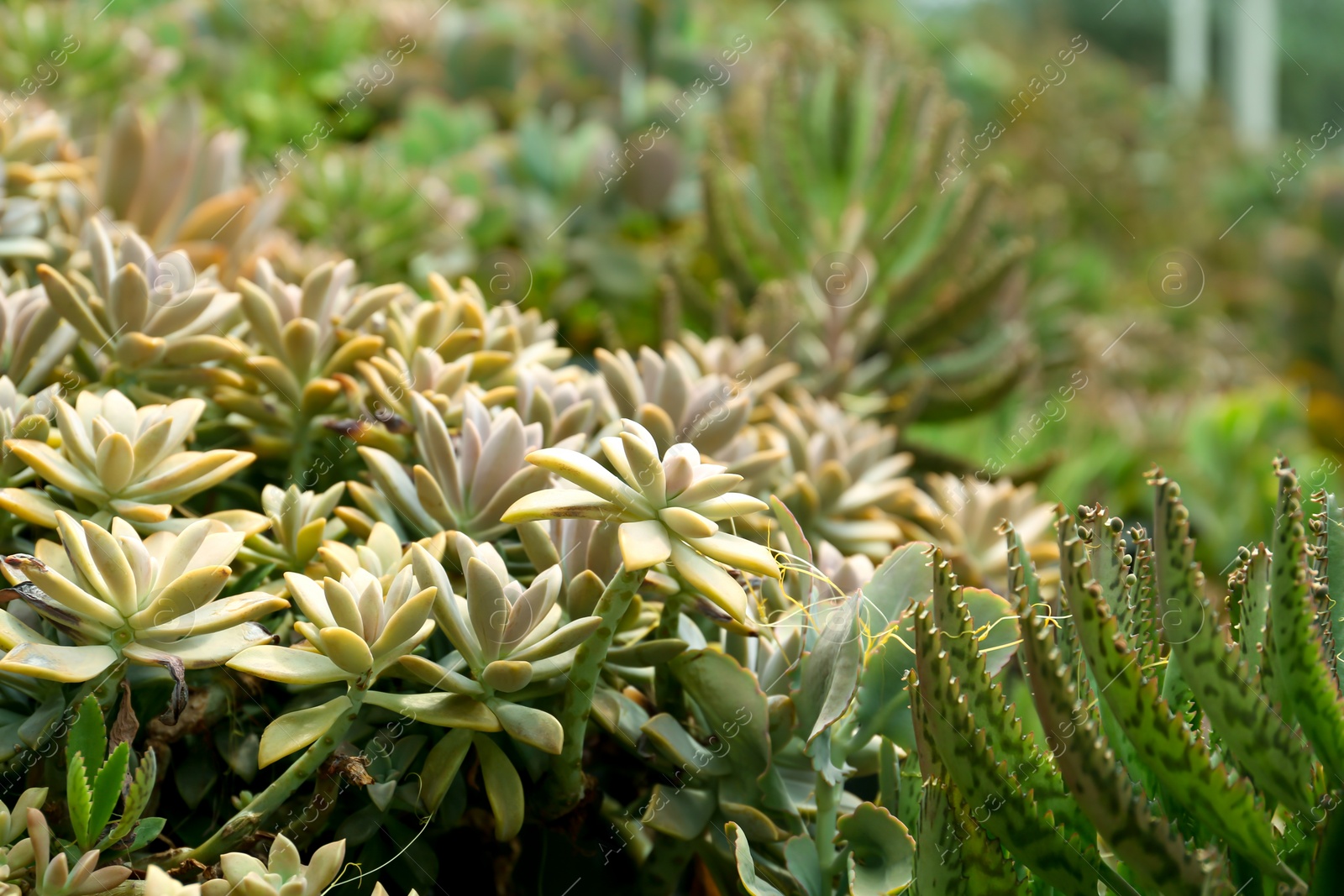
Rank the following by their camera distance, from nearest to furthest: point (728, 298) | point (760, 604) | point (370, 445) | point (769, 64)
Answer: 1. point (760, 604)
2. point (370, 445)
3. point (728, 298)
4. point (769, 64)

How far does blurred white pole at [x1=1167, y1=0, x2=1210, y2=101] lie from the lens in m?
10.5

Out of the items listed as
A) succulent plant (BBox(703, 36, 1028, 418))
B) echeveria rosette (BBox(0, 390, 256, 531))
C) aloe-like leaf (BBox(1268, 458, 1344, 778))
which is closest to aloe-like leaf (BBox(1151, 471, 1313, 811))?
aloe-like leaf (BBox(1268, 458, 1344, 778))

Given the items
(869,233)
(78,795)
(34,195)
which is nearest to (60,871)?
(78,795)

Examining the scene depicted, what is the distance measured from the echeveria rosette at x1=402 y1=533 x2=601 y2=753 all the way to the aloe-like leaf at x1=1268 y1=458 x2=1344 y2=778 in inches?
18.5

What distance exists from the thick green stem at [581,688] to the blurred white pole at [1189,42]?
35.5 feet

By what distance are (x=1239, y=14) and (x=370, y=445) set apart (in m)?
11.8

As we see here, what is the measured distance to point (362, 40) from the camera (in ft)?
9.01

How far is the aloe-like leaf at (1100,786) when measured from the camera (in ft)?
2.12

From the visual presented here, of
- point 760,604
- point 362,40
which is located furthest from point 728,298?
point 362,40

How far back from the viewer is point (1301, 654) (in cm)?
69

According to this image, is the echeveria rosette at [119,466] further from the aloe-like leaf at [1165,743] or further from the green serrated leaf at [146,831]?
the aloe-like leaf at [1165,743]

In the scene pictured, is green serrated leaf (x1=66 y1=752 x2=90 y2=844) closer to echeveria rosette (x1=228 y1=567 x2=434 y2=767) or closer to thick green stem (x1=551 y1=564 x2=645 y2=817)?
echeveria rosette (x1=228 y1=567 x2=434 y2=767)

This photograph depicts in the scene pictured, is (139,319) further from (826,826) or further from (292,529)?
(826,826)

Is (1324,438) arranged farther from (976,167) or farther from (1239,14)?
(1239,14)
